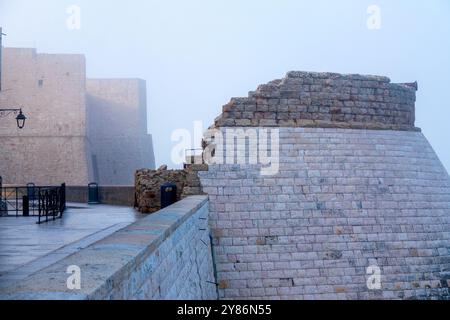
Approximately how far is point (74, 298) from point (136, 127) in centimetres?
4020

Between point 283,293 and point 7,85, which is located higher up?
point 7,85

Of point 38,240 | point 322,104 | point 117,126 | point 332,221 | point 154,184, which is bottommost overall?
point 332,221

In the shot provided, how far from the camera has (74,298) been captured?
2.60m

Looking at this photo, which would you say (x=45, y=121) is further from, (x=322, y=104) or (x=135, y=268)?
(x=135, y=268)

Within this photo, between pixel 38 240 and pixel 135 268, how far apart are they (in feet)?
18.7

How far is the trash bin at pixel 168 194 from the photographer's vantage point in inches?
577

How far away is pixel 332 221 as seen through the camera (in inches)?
456

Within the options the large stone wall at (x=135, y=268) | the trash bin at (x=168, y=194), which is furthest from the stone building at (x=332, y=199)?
the large stone wall at (x=135, y=268)

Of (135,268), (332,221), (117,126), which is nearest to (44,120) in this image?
(117,126)

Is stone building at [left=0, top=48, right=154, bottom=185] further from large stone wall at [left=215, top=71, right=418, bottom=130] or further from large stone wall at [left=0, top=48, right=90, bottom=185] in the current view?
large stone wall at [left=215, top=71, right=418, bottom=130]

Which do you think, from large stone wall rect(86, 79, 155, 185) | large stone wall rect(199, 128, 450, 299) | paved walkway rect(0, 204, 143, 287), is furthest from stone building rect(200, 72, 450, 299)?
large stone wall rect(86, 79, 155, 185)

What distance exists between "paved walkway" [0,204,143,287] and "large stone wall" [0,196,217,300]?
1.39 meters
